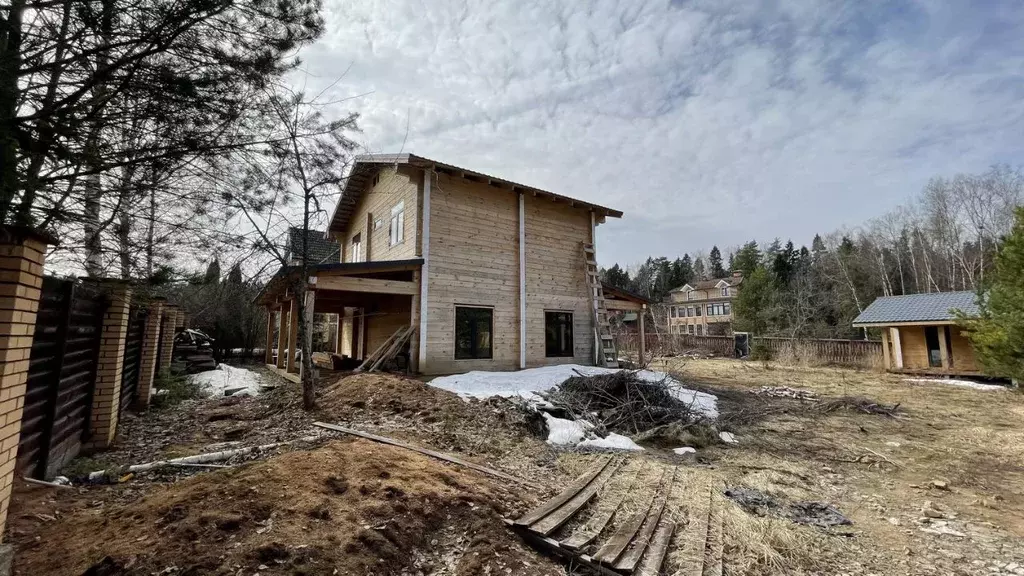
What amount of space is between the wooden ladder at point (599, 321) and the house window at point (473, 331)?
3.83 metres

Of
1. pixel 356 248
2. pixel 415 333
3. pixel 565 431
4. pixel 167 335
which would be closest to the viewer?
pixel 565 431

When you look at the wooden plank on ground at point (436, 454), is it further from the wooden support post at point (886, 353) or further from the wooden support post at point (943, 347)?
the wooden support post at point (886, 353)

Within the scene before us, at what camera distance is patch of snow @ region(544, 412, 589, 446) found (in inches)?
279

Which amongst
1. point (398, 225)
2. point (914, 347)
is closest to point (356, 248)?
point (398, 225)

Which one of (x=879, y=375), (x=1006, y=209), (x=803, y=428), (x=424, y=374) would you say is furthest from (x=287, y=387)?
(x=1006, y=209)

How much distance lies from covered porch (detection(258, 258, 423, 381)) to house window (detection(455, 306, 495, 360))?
125cm

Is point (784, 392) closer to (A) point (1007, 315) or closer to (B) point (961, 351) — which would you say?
(A) point (1007, 315)

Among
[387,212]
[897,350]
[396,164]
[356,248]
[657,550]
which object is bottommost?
[657,550]

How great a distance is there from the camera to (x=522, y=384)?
33.7 ft

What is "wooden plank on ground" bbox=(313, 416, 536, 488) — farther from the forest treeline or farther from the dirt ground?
the forest treeline

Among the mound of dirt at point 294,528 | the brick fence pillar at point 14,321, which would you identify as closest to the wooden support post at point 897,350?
the mound of dirt at point 294,528

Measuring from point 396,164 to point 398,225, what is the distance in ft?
6.91

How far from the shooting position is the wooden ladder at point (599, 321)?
46.7 feet

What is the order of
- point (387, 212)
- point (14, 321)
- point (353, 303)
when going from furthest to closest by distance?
point (353, 303), point (387, 212), point (14, 321)
